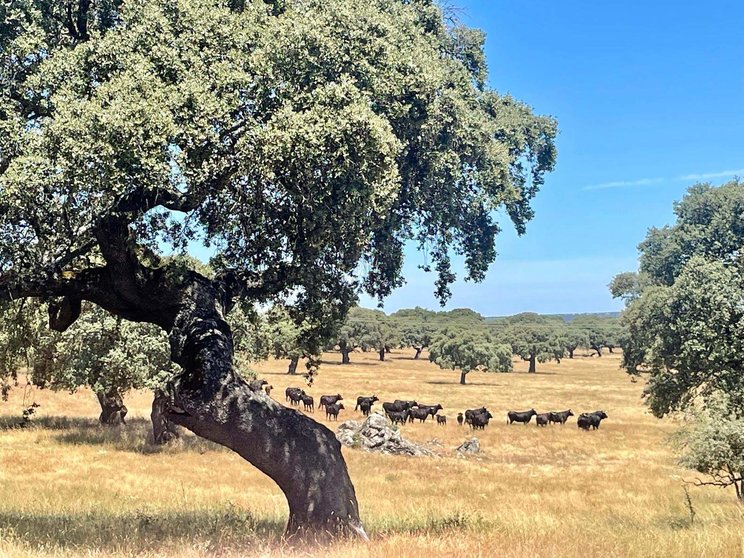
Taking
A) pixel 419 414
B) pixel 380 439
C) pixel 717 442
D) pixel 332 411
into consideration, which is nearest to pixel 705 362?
pixel 717 442

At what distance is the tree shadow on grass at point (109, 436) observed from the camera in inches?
1276

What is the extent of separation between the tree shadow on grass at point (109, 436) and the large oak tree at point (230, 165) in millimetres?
22252

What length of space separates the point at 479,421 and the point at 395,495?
1149 inches

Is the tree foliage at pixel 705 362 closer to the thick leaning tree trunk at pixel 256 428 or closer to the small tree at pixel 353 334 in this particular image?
the thick leaning tree trunk at pixel 256 428

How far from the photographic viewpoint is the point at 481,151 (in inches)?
493

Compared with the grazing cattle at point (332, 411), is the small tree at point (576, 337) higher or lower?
higher

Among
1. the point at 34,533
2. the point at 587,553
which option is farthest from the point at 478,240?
the point at 34,533

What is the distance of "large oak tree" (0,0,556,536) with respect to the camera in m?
9.23

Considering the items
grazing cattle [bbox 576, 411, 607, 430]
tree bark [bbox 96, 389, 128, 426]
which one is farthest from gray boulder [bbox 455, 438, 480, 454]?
tree bark [bbox 96, 389, 128, 426]

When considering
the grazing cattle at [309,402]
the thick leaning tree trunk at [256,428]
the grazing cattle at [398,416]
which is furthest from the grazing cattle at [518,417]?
the thick leaning tree trunk at [256,428]

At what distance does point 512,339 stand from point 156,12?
13330 cm

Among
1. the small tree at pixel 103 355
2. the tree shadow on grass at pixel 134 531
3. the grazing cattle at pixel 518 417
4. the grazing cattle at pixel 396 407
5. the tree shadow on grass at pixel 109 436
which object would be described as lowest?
the grazing cattle at pixel 518 417

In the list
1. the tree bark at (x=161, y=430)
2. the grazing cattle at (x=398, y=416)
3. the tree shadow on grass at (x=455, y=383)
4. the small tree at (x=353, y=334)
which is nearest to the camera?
the tree bark at (x=161, y=430)

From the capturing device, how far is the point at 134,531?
10867mm
